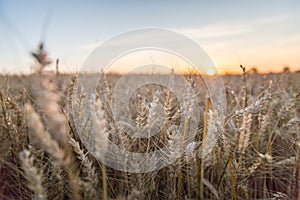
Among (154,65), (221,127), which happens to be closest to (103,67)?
(154,65)

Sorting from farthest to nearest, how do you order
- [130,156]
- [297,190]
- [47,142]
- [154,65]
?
[154,65], [130,156], [297,190], [47,142]

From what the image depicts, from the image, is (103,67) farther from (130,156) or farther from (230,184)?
(230,184)

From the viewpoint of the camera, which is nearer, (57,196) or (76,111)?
(57,196)

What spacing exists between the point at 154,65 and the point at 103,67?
25cm

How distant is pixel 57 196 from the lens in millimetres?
874

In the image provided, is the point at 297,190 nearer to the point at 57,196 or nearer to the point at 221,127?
the point at 221,127

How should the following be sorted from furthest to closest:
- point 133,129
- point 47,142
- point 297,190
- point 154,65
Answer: point 154,65 < point 133,129 < point 297,190 < point 47,142

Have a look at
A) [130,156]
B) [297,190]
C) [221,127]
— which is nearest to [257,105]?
[221,127]

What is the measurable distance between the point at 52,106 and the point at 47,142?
95mm

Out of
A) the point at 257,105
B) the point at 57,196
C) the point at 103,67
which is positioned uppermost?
the point at 103,67

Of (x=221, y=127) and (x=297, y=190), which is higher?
(x=221, y=127)

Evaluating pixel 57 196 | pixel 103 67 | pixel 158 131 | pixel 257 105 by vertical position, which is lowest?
pixel 57 196

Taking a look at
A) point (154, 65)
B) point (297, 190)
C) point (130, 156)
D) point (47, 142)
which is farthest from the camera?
point (154, 65)

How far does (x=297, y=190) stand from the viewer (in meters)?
0.82
